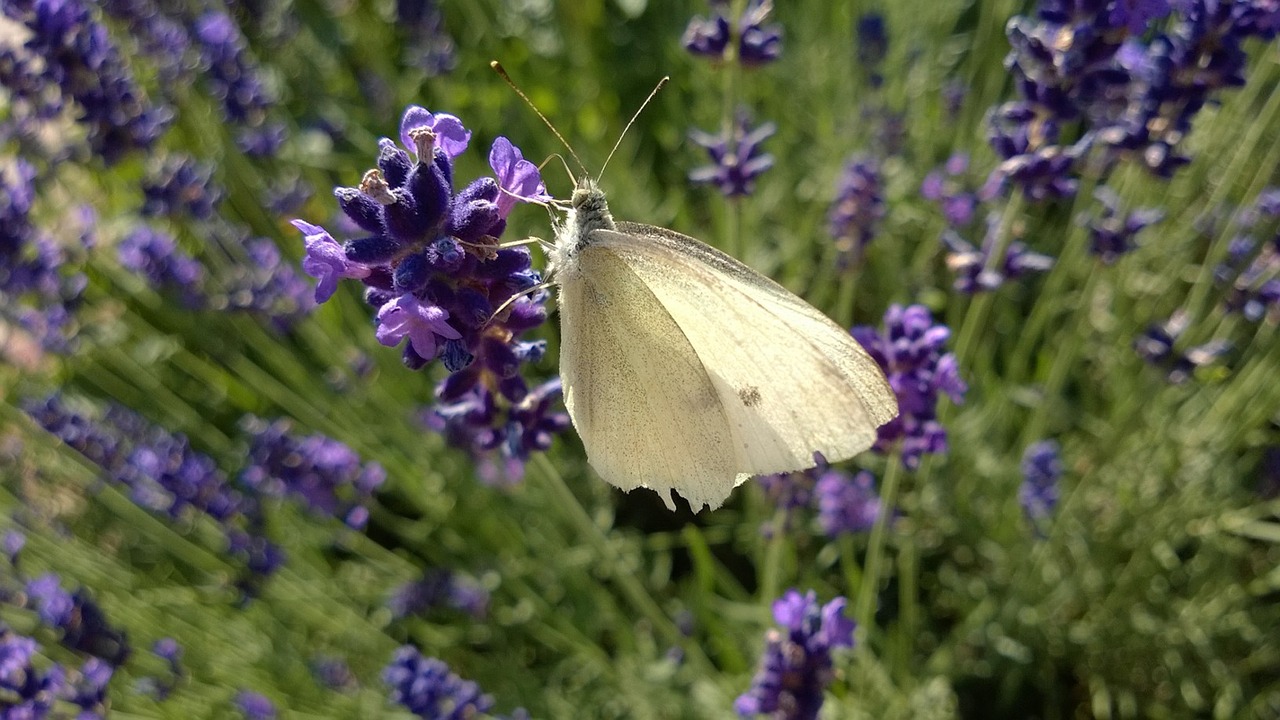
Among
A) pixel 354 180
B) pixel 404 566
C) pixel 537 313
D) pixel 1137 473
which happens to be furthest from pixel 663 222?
pixel 537 313

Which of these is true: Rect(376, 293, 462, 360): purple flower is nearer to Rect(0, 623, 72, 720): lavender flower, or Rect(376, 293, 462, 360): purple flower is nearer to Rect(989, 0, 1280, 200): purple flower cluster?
Rect(989, 0, 1280, 200): purple flower cluster

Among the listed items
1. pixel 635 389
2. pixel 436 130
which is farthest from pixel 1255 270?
pixel 436 130

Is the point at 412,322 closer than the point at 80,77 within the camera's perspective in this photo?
Yes

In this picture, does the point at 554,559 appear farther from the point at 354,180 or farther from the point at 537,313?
the point at 354,180

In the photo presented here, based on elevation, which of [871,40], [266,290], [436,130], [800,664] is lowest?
[800,664]

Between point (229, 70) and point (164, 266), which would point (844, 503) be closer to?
point (164, 266)

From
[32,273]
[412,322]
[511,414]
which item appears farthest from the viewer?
[32,273]

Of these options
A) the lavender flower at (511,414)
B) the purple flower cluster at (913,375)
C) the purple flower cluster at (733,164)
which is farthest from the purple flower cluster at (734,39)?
the lavender flower at (511,414)
